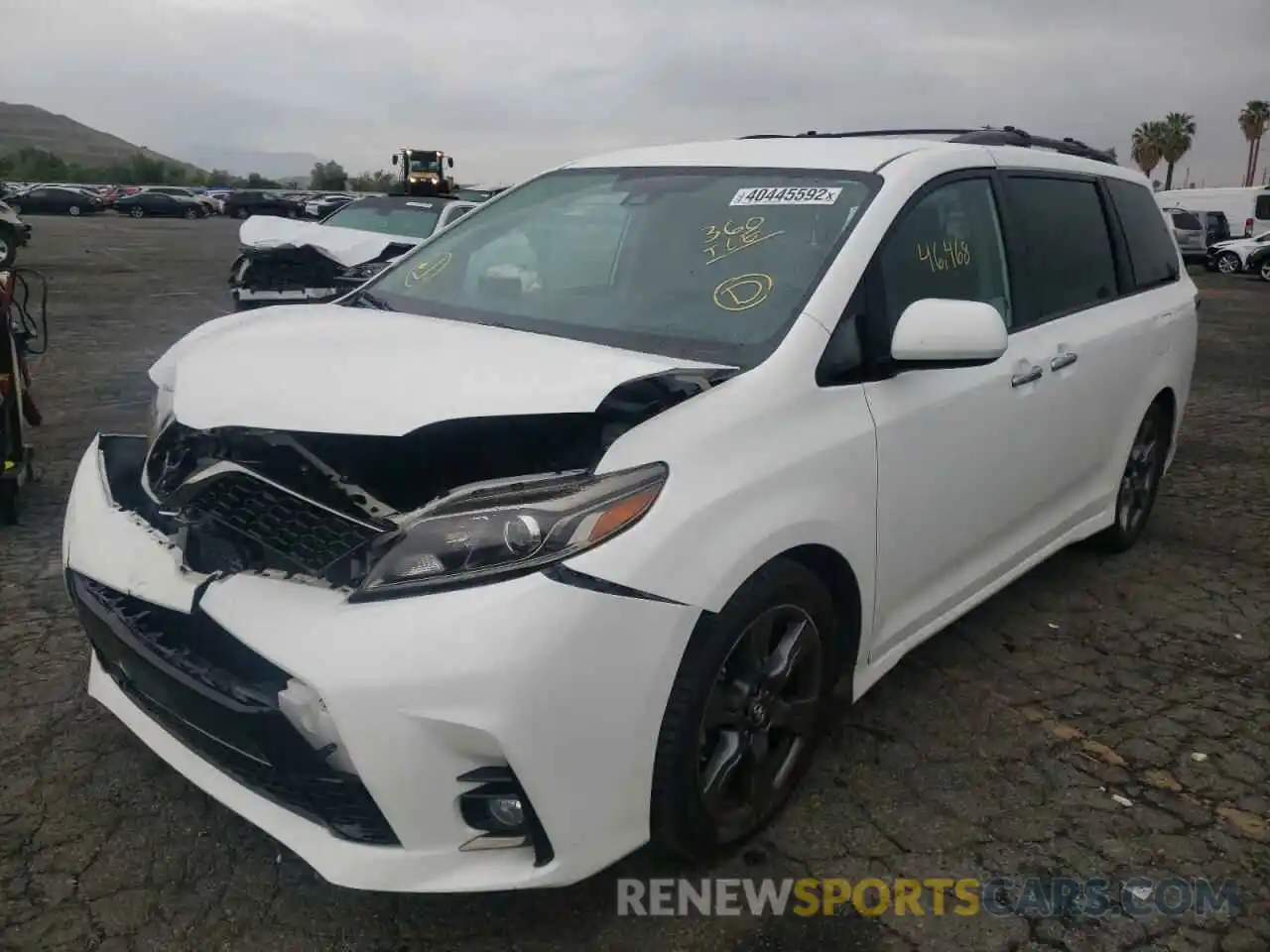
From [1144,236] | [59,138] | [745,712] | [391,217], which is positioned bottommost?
[745,712]

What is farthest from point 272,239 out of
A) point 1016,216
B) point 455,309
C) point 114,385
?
point 1016,216

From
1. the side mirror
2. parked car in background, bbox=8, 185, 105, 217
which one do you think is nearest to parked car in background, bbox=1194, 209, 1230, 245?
the side mirror

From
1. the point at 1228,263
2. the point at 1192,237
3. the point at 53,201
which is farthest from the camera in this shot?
the point at 53,201

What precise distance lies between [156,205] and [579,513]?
170 ft

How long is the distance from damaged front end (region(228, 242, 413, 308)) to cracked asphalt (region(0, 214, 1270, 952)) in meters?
3.94

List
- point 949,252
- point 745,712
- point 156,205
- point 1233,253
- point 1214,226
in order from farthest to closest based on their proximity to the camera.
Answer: point 156,205 → point 1214,226 → point 1233,253 → point 949,252 → point 745,712

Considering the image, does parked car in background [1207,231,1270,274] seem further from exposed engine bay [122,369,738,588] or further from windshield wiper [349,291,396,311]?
exposed engine bay [122,369,738,588]

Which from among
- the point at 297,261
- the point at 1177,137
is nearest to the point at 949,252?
the point at 297,261

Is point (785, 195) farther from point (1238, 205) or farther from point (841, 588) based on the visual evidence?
point (1238, 205)

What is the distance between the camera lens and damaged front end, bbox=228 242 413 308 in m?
8.29

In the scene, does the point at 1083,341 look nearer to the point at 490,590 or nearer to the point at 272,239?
the point at 490,590

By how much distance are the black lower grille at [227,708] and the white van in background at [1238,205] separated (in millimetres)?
31644

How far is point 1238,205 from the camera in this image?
1159 inches

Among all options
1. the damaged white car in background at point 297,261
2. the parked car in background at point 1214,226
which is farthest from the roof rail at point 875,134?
the parked car in background at point 1214,226
